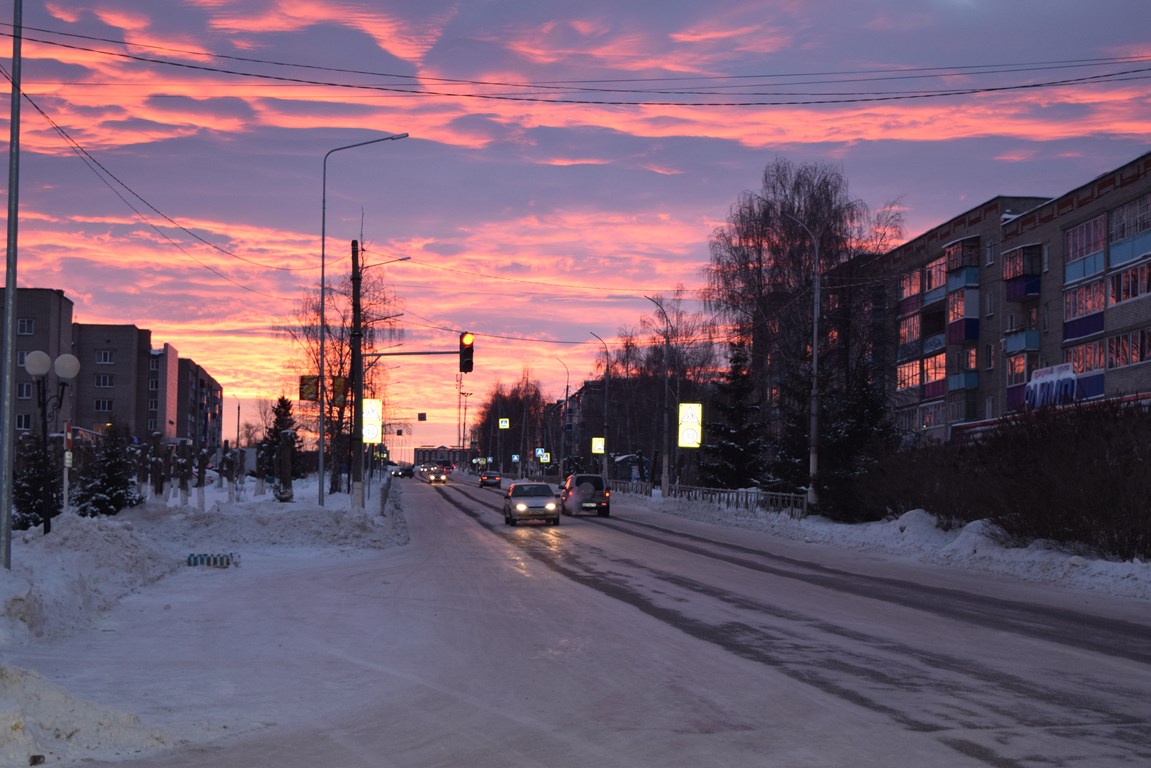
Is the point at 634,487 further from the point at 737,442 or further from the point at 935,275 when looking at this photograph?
the point at 935,275

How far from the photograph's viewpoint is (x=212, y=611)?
53.1 ft

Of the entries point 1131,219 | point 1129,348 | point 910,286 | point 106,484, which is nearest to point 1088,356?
point 1129,348

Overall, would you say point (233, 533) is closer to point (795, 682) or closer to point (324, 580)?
point (324, 580)

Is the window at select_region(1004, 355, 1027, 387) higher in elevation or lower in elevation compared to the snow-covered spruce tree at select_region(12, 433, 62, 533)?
higher

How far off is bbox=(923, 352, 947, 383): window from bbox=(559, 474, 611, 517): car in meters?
27.9

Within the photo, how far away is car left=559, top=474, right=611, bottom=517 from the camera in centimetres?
5456

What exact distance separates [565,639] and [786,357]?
4386 cm

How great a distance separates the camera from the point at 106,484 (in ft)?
110

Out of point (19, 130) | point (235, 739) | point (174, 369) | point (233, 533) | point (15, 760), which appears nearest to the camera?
point (15, 760)

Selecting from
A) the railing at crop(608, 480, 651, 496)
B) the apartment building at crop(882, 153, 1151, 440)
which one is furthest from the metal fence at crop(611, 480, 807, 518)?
the apartment building at crop(882, 153, 1151, 440)

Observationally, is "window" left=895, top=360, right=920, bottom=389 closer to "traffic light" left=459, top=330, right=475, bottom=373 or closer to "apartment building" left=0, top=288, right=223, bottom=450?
"traffic light" left=459, top=330, right=475, bottom=373

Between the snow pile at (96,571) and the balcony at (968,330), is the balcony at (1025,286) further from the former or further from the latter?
the snow pile at (96,571)

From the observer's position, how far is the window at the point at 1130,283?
5050cm

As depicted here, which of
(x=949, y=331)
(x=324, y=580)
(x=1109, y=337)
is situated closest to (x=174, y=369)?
(x=949, y=331)
